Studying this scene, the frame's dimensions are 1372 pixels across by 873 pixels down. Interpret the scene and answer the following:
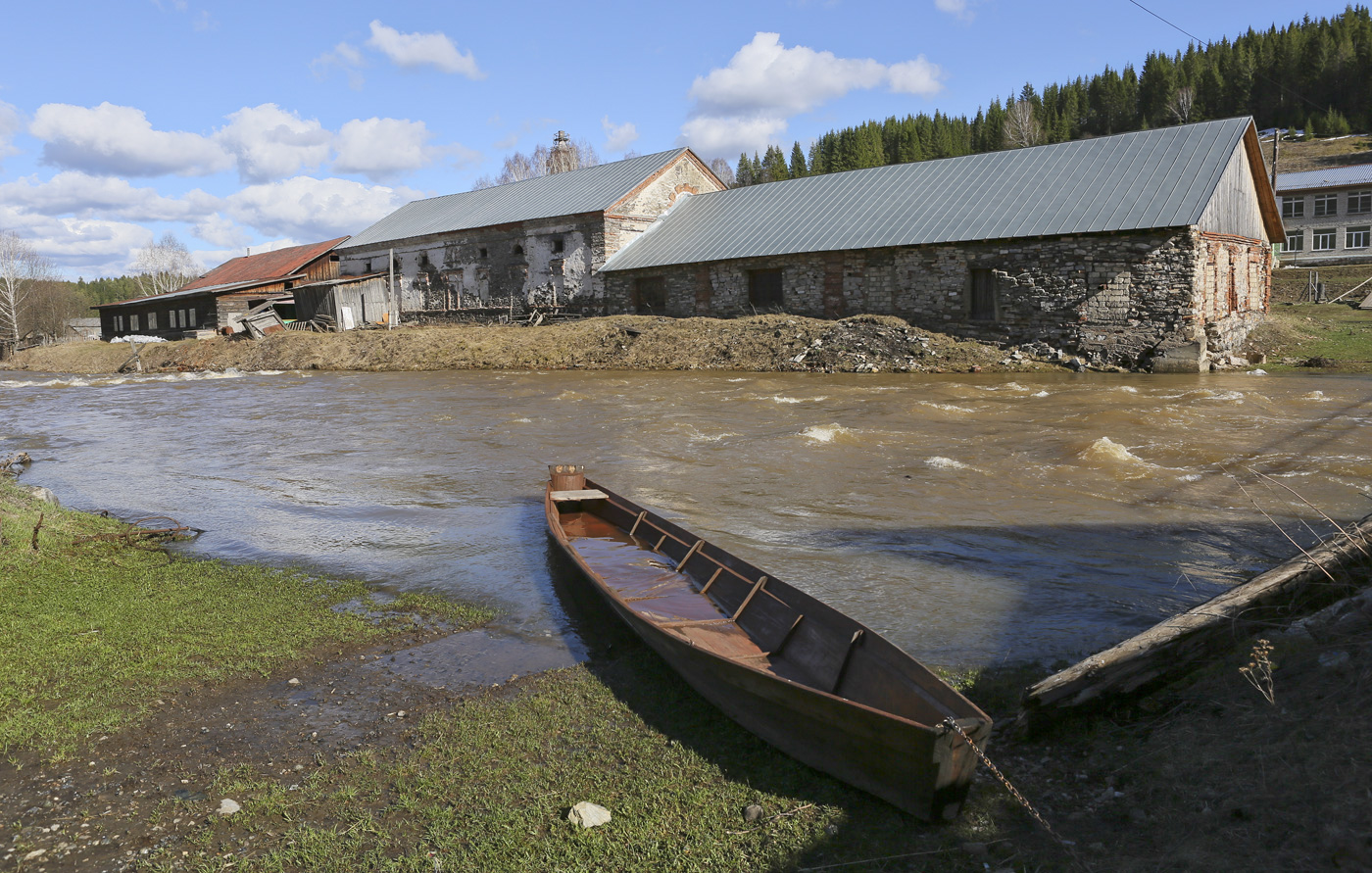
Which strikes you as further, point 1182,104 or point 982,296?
point 1182,104

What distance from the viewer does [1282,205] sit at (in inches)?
1882

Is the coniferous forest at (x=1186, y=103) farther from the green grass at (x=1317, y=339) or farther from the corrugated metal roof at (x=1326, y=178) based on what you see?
the green grass at (x=1317, y=339)

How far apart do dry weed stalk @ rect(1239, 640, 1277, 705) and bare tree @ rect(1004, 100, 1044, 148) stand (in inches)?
3350

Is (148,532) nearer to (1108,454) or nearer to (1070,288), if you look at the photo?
(1108,454)

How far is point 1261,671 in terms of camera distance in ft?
13.5

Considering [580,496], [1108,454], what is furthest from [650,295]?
[580,496]

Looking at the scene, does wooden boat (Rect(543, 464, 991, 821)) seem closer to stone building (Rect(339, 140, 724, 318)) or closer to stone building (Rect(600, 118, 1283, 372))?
stone building (Rect(600, 118, 1283, 372))

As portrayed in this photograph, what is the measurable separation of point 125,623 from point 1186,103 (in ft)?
321

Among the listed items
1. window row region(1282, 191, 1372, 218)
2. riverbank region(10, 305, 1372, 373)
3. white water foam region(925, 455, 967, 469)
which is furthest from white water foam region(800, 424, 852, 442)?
window row region(1282, 191, 1372, 218)

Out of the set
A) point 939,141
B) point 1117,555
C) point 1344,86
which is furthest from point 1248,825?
point 1344,86

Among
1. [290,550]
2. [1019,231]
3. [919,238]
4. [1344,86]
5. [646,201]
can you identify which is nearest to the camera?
[290,550]

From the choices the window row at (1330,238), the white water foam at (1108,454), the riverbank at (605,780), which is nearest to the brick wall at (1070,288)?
the white water foam at (1108,454)

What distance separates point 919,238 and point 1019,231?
8.80ft

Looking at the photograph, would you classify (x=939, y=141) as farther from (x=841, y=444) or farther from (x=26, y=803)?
(x=26, y=803)
